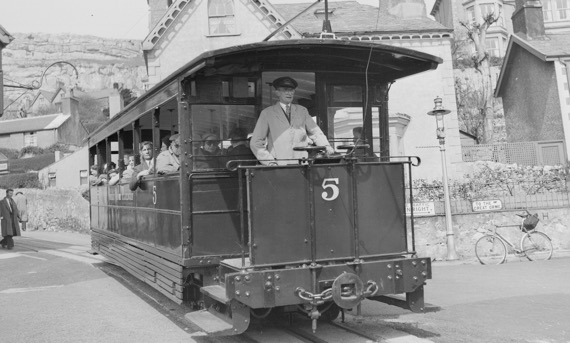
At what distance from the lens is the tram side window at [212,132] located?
6.12m

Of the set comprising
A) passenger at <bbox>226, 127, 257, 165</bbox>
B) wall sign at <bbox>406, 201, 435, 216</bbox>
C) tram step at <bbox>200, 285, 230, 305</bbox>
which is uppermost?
passenger at <bbox>226, 127, 257, 165</bbox>

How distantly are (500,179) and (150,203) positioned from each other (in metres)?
9.50

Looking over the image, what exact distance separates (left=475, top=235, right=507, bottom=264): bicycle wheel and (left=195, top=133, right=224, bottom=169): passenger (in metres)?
7.81

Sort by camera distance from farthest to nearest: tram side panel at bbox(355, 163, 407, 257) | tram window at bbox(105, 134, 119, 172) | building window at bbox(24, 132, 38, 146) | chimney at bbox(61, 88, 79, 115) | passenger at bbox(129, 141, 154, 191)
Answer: chimney at bbox(61, 88, 79, 115) → building window at bbox(24, 132, 38, 146) → tram window at bbox(105, 134, 119, 172) → passenger at bbox(129, 141, 154, 191) → tram side panel at bbox(355, 163, 407, 257)

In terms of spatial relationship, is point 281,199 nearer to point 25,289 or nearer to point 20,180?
point 25,289

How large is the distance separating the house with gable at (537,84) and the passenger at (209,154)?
17464mm

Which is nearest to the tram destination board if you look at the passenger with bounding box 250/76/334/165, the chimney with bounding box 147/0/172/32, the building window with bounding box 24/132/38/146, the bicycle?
the bicycle

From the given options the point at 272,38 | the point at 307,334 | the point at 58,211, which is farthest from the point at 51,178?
the point at 307,334

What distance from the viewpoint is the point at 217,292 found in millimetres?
5598

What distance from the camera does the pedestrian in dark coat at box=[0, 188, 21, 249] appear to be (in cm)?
1620

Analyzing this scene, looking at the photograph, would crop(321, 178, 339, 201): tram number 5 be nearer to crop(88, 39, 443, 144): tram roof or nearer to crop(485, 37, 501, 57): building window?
crop(88, 39, 443, 144): tram roof

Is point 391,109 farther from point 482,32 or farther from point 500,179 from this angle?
point 482,32

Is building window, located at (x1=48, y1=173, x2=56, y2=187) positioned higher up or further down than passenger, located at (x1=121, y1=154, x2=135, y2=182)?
higher up

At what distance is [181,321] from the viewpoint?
6.87 metres
